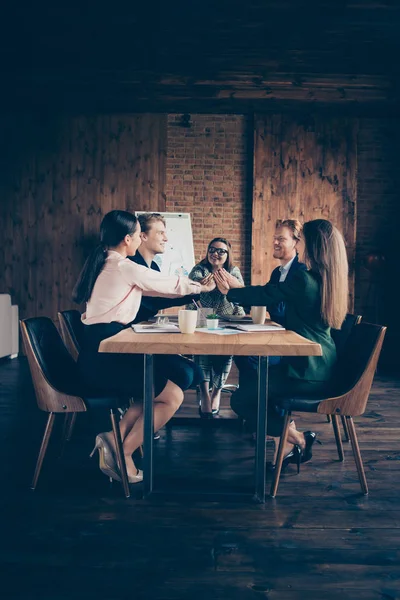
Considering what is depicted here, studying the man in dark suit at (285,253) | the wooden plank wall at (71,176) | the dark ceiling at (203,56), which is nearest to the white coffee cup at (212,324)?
the man in dark suit at (285,253)

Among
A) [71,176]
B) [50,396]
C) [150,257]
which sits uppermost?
[71,176]

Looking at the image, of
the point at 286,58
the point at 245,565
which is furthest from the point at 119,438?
the point at 286,58

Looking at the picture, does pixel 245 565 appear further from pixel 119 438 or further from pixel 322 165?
pixel 322 165

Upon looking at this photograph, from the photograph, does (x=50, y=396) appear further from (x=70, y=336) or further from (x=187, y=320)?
(x=70, y=336)

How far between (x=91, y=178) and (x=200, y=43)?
2342mm

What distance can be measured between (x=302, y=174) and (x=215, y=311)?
11.8 feet

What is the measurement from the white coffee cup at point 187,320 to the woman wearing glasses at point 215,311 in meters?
1.45

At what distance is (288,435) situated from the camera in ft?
9.76

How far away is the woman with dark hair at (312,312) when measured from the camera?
2.72 meters

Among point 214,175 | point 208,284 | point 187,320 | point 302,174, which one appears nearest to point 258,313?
point 208,284

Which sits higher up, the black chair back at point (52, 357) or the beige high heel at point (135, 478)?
the black chair back at point (52, 357)

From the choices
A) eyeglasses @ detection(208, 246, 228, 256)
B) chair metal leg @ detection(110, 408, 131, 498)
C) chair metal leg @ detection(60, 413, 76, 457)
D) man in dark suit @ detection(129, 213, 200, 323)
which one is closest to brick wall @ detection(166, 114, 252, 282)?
eyeglasses @ detection(208, 246, 228, 256)

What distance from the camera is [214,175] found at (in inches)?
289

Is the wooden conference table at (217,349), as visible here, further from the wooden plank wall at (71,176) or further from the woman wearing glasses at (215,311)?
the wooden plank wall at (71,176)
